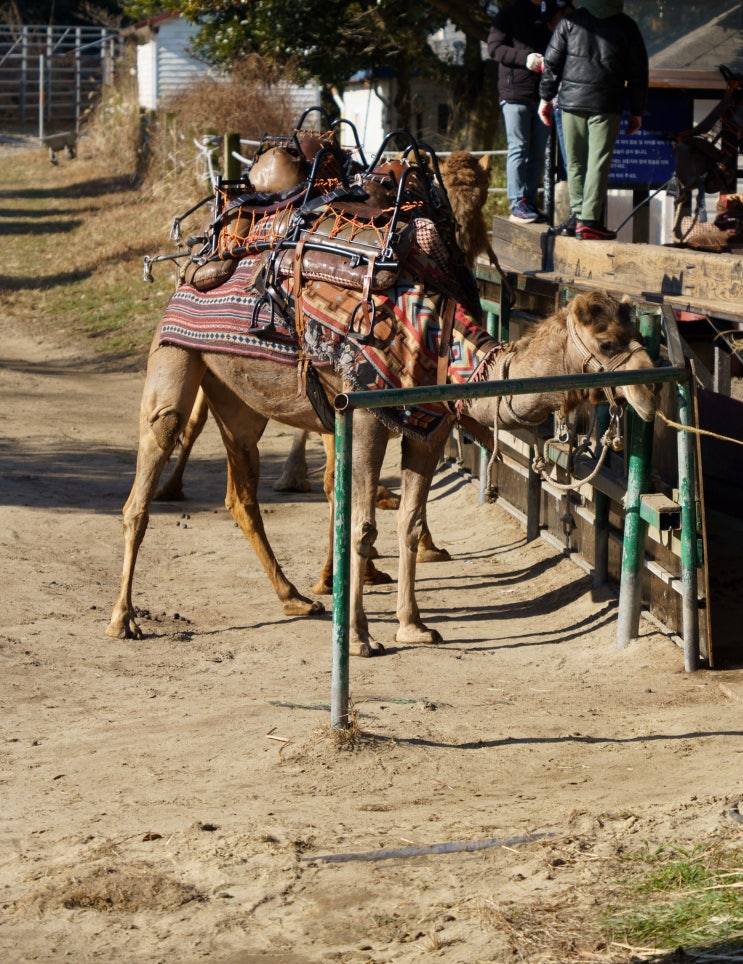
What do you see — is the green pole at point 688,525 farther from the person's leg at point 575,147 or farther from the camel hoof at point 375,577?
the person's leg at point 575,147

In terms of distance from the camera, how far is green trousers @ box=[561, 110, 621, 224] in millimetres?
8148

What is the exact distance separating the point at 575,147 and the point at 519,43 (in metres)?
1.55

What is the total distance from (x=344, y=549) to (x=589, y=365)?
4.72 ft

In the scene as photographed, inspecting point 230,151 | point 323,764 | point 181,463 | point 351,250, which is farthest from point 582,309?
point 230,151

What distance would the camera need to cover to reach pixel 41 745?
546 cm

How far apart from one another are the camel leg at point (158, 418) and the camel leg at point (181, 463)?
2466mm

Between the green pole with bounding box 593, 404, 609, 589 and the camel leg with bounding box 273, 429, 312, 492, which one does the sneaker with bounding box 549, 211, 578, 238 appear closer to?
the green pole with bounding box 593, 404, 609, 589

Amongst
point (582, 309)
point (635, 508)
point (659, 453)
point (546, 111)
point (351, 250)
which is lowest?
point (635, 508)

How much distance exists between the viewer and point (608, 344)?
5625 millimetres

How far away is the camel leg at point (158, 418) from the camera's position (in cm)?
741

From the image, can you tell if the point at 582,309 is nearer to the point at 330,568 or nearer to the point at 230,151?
the point at 330,568

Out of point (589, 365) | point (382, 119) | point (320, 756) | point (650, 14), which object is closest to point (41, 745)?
point (320, 756)

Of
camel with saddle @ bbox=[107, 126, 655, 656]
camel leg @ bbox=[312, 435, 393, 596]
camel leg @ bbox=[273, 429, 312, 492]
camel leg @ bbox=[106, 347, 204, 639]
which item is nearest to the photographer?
camel with saddle @ bbox=[107, 126, 655, 656]

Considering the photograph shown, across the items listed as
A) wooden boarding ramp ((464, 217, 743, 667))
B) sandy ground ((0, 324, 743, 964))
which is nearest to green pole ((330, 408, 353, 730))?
sandy ground ((0, 324, 743, 964))
